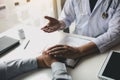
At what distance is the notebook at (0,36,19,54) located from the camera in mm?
1094

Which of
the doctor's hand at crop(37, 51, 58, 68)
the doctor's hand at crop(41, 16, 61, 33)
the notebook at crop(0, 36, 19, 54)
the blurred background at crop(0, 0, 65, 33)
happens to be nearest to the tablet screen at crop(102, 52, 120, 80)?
the doctor's hand at crop(37, 51, 58, 68)

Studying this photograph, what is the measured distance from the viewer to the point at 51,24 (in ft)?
4.24

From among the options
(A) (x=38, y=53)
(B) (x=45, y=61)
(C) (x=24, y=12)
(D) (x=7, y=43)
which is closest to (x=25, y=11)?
(C) (x=24, y=12)

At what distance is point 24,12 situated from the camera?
206cm

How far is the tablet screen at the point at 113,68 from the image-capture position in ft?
2.65

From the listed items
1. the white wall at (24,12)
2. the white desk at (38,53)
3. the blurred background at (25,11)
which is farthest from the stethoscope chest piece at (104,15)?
the white wall at (24,12)

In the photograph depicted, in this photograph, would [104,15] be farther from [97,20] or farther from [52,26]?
[52,26]

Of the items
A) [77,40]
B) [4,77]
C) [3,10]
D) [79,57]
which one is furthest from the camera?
[3,10]

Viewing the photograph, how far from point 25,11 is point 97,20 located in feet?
3.54

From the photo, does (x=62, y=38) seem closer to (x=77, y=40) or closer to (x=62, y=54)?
(x=77, y=40)

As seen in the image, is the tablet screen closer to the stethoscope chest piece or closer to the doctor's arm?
the doctor's arm

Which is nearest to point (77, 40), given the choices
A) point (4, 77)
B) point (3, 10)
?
point (4, 77)

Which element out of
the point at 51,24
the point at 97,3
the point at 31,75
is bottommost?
the point at 31,75

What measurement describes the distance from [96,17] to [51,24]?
0.35 metres
